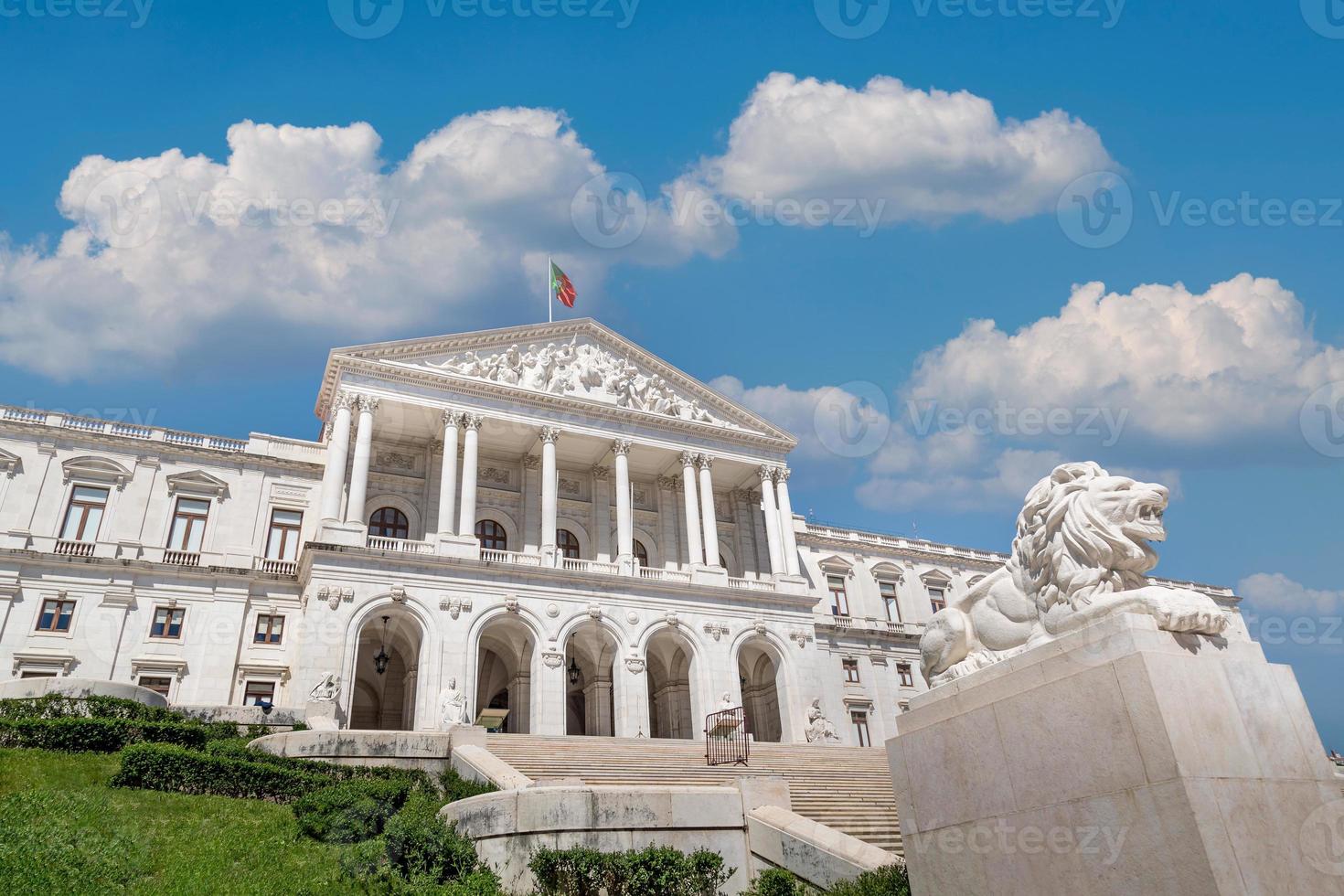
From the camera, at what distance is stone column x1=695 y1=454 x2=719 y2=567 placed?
39.1 meters

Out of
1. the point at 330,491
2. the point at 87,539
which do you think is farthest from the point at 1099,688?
→ the point at 87,539

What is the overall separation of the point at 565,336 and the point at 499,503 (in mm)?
8230

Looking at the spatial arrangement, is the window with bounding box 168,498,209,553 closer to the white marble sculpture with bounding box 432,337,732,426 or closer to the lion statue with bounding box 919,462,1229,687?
the white marble sculpture with bounding box 432,337,732,426

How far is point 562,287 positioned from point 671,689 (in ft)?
64.7

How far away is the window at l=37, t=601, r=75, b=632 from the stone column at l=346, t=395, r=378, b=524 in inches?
398

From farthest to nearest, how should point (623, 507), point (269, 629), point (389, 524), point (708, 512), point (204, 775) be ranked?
1. point (708, 512)
2. point (389, 524)
3. point (623, 507)
4. point (269, 629)
5. point (204, 775)

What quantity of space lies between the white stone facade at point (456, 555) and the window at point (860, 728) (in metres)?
0.15

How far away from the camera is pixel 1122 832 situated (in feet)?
18.2

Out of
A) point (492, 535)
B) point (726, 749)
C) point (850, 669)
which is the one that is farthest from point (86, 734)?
point (850, 669)

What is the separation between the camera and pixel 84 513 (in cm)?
3472

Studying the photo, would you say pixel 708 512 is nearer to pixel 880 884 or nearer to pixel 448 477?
pixel 448 477

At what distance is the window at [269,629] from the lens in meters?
34.1

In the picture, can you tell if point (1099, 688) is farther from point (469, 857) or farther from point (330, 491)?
point (330, 491)

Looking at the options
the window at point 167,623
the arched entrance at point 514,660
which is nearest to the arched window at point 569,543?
the arched entrance at point 514,660
